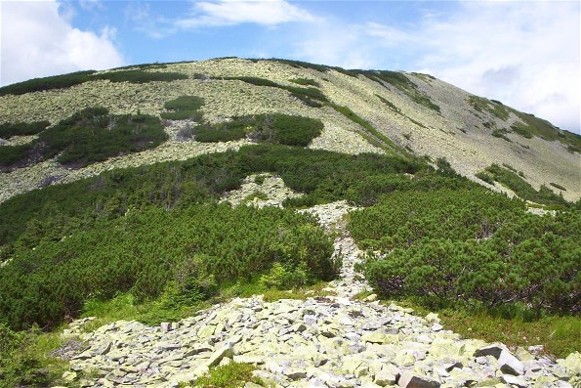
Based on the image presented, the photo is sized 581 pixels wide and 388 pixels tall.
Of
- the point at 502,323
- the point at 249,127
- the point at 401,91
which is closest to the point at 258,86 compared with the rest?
the point at 249,127

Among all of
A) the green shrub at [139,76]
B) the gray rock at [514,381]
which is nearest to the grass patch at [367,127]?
the green shrub at [139,76]

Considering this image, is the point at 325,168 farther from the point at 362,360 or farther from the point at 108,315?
the point at 362,360

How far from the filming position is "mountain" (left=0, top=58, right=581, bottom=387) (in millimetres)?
9500

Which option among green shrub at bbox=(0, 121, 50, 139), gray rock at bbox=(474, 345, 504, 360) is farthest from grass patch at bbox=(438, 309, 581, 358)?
green shrub at bbox=(0, 121, 50, 139)

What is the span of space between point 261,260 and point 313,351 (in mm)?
6848

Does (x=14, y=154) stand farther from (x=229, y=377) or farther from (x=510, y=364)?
(x=510, y=364)

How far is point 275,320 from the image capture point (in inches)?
433

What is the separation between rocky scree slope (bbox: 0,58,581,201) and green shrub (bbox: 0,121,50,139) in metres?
0.73

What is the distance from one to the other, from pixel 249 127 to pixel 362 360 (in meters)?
33.5

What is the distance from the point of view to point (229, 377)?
333 inches

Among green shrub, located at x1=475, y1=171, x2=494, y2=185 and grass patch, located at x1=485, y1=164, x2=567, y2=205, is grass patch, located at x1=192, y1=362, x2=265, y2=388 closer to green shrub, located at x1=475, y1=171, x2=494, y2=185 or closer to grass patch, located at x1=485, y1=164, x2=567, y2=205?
green shrub, located at x1=475, y1=171, x2=494, y2=185

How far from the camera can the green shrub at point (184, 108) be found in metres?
Result: 44.3

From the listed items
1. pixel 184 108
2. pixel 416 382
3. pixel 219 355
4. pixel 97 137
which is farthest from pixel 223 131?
pixel 416 382

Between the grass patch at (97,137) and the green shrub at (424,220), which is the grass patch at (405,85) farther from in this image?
the green shrub at (424,220)
